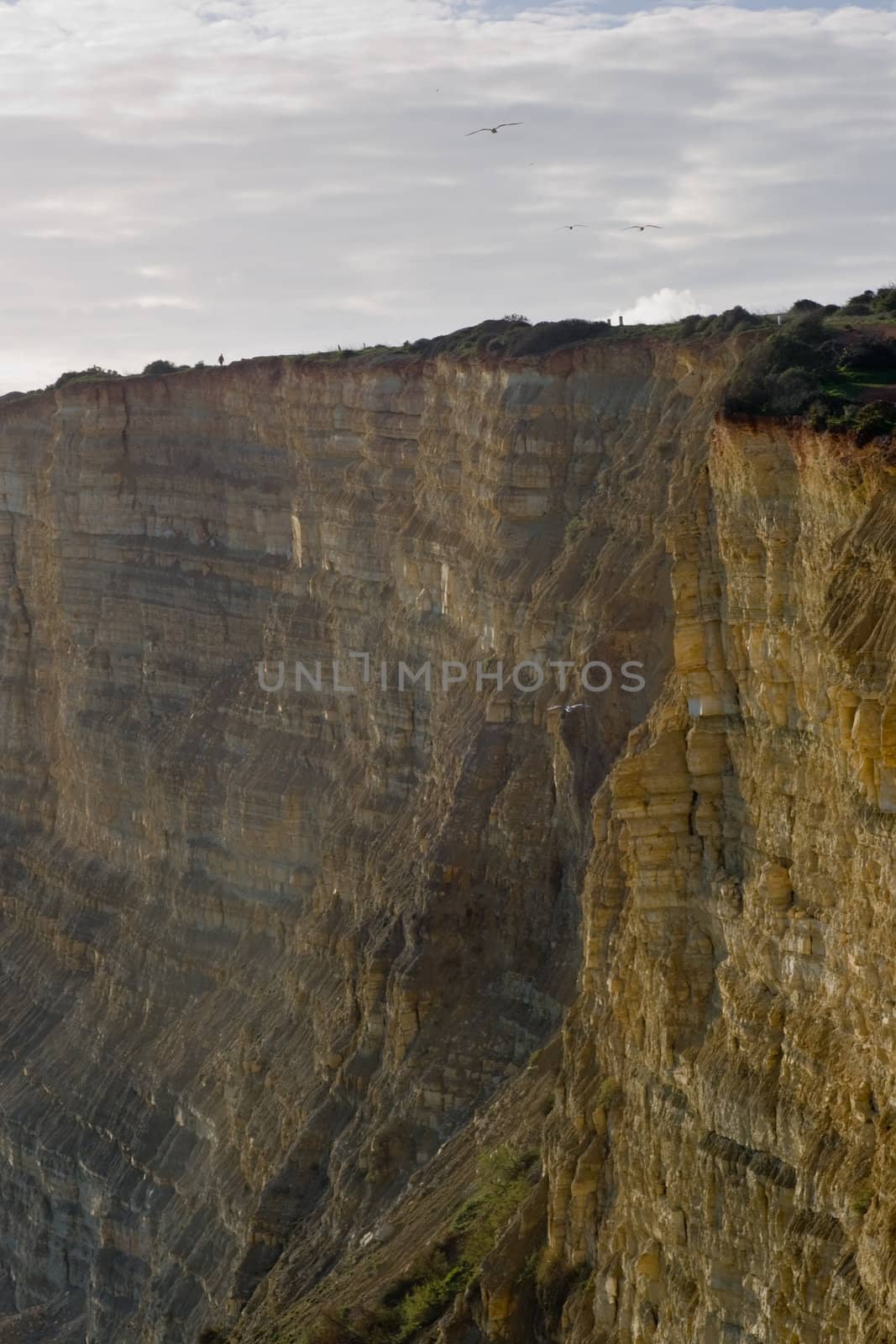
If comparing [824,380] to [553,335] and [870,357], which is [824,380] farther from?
[553,335]

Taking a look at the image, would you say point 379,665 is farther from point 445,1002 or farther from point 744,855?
point 744,855

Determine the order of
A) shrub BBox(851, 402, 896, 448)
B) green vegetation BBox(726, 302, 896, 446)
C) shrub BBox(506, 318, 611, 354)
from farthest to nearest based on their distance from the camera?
shrub BBox(506, 318, 611, 354)
green vegetation BBox(726, 302, 896, 446)
shrub BBox(851, 402, 896, 448)

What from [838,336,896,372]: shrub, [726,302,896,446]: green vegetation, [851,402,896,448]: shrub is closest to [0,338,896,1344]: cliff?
[851,402,896,448]: shrub

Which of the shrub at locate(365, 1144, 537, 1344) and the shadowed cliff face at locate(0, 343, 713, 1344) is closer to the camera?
the shrub at locate(365, 1144, 537, 1344)

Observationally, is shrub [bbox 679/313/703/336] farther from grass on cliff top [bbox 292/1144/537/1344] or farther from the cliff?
grass on cliff top [bbox 292/1144/537/1344]

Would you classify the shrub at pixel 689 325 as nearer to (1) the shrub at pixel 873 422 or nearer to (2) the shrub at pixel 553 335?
(2) the shrub at pixel 553 335

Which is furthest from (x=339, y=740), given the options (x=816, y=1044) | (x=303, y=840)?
(x=816, y=1044)

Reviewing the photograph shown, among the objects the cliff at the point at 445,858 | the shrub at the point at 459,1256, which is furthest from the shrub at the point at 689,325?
the shrub at the point at 459,1256
